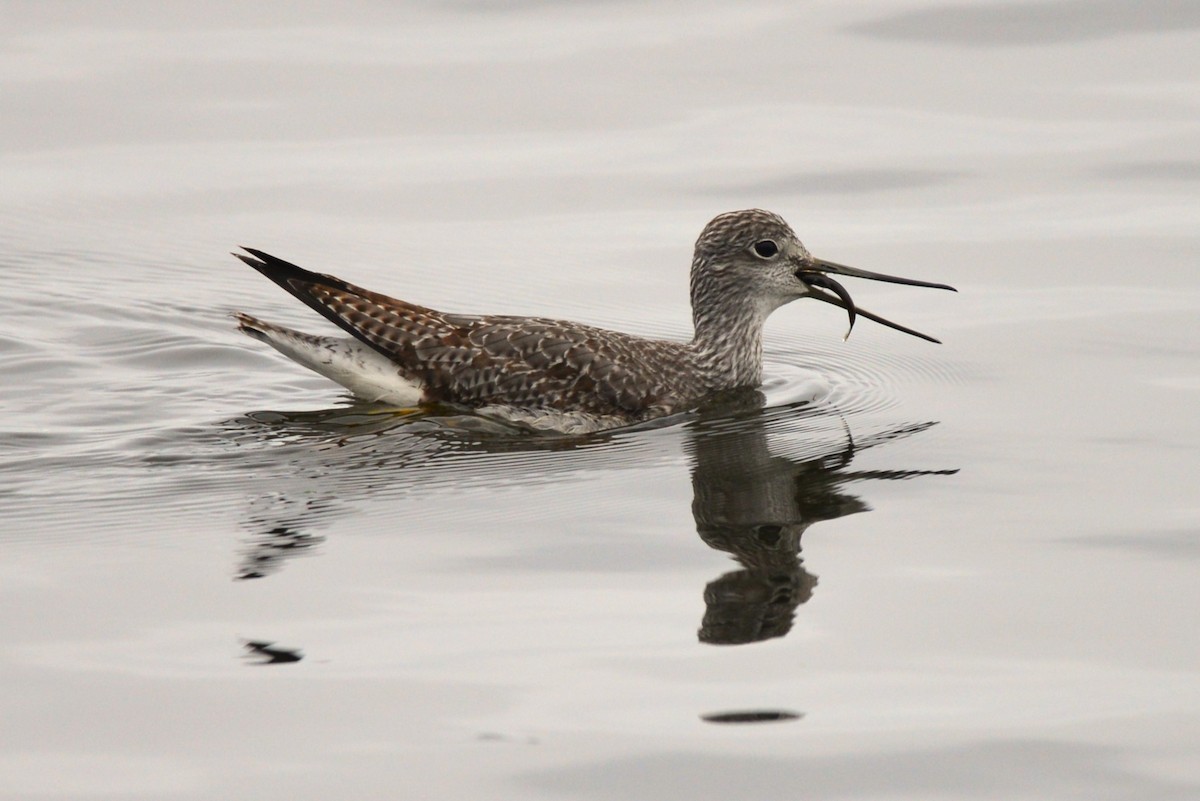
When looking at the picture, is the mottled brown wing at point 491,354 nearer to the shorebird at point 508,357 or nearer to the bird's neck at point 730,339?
the shorebird at point 508,357

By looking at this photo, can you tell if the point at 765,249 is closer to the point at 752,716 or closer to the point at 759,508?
the point at 759,508

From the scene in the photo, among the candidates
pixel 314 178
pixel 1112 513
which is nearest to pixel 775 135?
pixel 314 178

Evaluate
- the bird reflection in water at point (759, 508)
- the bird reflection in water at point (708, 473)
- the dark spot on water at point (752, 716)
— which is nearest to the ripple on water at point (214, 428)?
the bird reflection in water at point (708, 473)

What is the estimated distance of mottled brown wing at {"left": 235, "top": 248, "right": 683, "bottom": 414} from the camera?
36.4 ft

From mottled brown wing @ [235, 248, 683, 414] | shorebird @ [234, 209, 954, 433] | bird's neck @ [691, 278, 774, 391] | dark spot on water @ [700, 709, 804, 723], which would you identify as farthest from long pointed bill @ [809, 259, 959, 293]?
dark spot on water @ [700, 709, 804, 723]

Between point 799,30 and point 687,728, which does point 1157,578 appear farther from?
point 799,30

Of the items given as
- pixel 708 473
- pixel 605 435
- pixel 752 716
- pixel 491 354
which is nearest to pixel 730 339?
pixel 605 435

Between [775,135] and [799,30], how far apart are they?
2.44 meters

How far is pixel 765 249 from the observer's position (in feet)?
39.0

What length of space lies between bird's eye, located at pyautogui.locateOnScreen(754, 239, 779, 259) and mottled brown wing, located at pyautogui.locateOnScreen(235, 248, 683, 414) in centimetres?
107

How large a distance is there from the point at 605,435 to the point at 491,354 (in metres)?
0.93

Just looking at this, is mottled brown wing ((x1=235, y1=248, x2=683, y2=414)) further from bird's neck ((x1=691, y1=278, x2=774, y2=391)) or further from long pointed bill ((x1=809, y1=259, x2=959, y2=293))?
long pointed bill ((x1=809, y1=259, x2=959, y2=293))

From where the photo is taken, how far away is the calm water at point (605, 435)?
22.0ft

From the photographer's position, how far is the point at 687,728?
6.68 metres
